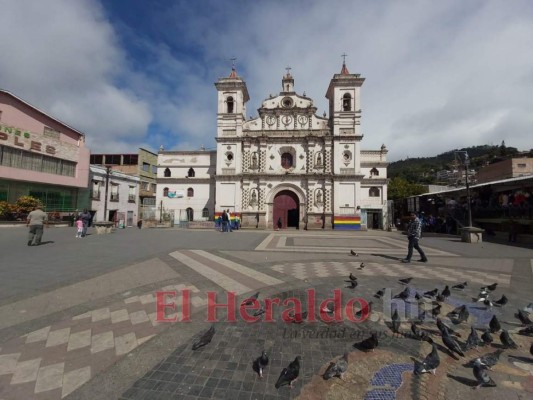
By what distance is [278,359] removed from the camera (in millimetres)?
3109

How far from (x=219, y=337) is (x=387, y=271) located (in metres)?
5.78

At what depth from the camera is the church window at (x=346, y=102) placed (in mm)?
30016

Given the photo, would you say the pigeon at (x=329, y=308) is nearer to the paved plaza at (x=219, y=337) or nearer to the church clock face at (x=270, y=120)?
the paved plaza at (x=219, y=337)

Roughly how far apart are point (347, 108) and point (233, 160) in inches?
573

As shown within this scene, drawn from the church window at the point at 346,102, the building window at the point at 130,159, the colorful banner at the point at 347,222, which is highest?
the church window at the point at 346,102

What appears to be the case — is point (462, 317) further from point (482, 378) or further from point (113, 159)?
point (113, 159)

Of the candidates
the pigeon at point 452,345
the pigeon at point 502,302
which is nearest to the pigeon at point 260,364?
the pigeon at point 452,345

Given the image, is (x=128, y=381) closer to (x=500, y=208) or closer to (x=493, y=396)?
(x=493, y=396)

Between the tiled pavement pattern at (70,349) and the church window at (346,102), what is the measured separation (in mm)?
30520

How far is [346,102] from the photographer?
30391mm

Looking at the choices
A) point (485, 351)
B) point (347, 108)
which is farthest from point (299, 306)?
point (347, 108)

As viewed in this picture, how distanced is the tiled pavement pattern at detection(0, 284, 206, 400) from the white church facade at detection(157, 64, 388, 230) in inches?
979

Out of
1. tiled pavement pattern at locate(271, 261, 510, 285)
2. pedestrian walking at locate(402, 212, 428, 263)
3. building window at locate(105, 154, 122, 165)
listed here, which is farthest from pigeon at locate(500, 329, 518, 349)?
building window at locate(105, 154, 122, 165)

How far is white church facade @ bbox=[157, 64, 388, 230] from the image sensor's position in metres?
28.9
